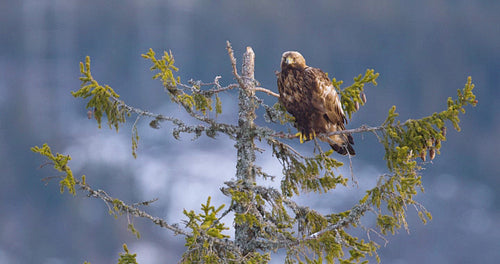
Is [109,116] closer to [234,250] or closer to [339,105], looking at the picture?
[234,250]

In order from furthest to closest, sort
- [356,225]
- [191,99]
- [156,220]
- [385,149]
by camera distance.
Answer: [191,99] < [156,220] < [385,149] < [356,225]

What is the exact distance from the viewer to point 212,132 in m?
10.3

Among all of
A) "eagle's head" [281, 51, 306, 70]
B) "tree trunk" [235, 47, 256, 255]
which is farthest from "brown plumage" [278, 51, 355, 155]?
"tree trunk" [235, 47, 256, 255]

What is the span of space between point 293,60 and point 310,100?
2.67 ft

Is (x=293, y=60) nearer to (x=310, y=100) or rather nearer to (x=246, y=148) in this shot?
(x=310, y=100)

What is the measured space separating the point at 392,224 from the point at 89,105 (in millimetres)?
6188

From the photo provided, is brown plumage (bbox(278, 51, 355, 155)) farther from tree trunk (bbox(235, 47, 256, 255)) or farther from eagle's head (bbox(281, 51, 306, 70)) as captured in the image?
tree trunk (bbox(235, 47, 256, 255))

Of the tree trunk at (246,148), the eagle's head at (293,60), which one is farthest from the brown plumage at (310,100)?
the tree trunk at (246,148)

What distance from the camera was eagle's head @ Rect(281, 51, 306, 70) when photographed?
8945mm

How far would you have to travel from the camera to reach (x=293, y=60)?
8.95 meters

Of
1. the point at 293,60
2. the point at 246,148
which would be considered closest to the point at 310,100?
the point at 293,60

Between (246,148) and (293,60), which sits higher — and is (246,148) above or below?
below

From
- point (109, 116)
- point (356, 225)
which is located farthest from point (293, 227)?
point (109, 116)

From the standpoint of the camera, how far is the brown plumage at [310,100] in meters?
8.80
